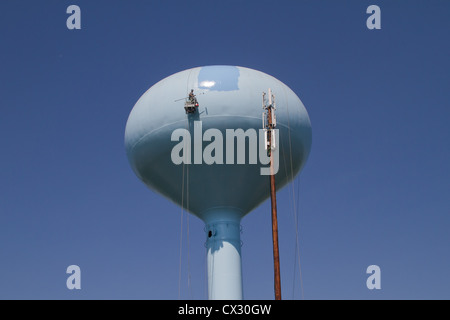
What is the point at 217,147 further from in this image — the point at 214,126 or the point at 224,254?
the point at 224,254

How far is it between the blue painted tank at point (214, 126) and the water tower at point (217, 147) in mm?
27

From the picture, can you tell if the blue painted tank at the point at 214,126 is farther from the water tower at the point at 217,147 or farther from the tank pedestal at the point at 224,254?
the tank pedestal at the point at 224,254

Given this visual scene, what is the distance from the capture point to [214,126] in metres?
16.2

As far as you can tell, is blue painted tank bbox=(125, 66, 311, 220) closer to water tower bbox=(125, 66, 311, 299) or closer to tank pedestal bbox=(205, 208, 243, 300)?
water tower bbox=(125, 66, 311, 299)

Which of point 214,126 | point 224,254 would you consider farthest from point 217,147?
point 224,254

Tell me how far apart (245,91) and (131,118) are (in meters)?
Result: 3.66

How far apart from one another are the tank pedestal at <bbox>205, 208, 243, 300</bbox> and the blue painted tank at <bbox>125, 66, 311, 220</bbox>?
1.08 feet

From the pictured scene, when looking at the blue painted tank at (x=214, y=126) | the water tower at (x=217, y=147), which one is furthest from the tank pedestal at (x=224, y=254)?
the blue painted tank at (x=214, y=126)

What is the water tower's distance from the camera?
1623cm

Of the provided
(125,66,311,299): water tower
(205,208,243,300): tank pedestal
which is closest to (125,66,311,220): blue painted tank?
(125,66,311,299): water tower
